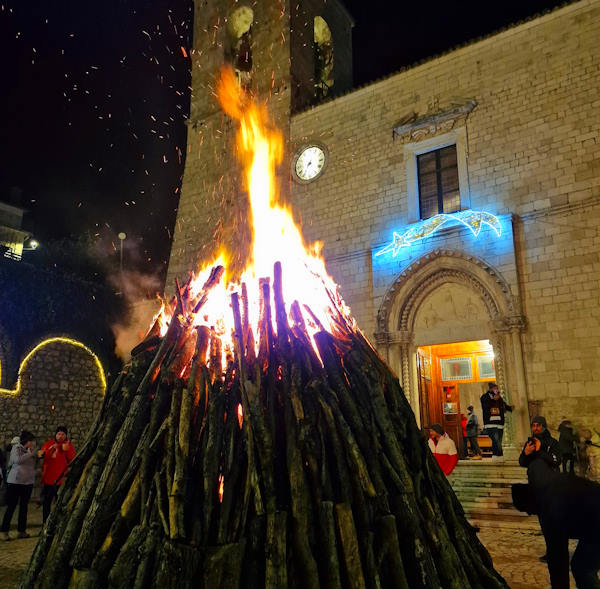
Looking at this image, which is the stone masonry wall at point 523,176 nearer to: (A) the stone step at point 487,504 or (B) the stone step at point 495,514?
(A) the stone step at point 487,504

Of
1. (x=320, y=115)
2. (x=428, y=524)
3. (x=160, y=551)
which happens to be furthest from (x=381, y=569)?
(x=320, y=115)

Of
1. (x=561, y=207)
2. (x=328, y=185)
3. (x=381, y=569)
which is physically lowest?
(x=381, y=569)

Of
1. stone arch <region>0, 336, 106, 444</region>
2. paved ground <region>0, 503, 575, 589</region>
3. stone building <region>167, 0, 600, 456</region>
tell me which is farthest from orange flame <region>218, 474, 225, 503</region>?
stone arch <region>0, 336, 106, 444</region>

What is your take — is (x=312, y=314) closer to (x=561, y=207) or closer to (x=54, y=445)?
(x=54, y=445)

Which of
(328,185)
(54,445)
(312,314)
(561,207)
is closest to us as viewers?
(312,314)

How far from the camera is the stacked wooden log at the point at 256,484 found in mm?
3525

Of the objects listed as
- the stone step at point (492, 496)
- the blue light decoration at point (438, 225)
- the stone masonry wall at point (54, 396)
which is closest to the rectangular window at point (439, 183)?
the blue light decoration at point (438, 225)

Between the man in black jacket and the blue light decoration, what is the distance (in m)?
8.96

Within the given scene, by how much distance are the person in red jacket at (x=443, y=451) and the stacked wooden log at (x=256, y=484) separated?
13.8ft

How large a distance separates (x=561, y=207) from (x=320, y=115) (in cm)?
780

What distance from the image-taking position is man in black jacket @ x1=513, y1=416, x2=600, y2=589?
4199 mm

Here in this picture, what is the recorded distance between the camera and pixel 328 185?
15703 mm

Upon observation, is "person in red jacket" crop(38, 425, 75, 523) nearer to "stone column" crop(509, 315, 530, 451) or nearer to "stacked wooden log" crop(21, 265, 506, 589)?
"stacked wooden log" crop(21, 265, 506, 589)

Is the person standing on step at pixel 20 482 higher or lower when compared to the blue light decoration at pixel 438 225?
lower
